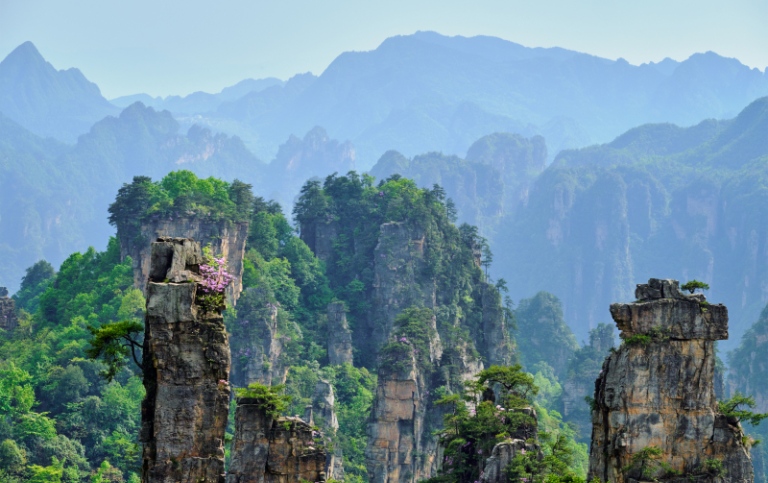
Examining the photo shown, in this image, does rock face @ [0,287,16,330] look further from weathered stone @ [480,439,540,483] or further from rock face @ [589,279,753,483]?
rock face @ [589,279,753,483]

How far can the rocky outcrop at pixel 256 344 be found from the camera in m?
80.9

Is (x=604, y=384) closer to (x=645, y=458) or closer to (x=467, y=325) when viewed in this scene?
(x=645, y=458)

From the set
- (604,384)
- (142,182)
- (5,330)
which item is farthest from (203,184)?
(604,384)

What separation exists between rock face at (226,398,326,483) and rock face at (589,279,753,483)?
8.85 m

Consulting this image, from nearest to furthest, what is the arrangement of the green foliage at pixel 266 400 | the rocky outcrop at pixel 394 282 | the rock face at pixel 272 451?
1. the rock face at pixel 272 451
2. the green foliage at pixel 266 400
3. the rocky outcrop at pixel 394 282

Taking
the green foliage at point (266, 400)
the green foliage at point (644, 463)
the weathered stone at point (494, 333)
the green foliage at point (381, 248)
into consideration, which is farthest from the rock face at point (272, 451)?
the weathered stone at point (494, 333)

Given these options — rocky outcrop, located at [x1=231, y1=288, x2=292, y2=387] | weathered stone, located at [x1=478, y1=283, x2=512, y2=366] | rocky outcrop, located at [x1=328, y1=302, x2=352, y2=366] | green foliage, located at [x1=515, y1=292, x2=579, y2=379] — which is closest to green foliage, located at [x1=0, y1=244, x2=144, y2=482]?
rocky outcrop, located at [x1=231, y1=288, x2=292, y2=387]

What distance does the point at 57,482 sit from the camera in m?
63.8

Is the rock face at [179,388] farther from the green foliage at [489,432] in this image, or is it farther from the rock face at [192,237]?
the rock face at [192,237]

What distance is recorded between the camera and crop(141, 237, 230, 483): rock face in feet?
88.2

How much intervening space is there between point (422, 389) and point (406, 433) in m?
3.74

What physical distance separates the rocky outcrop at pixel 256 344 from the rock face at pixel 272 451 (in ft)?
136

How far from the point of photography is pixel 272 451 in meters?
38.7

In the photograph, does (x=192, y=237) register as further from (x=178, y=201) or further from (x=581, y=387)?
(x=581, y=387)
